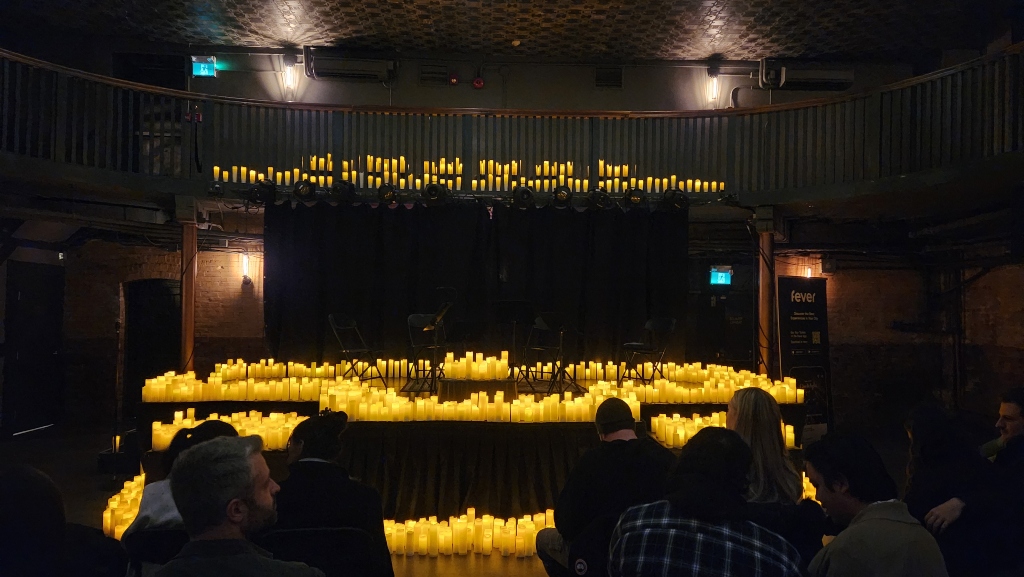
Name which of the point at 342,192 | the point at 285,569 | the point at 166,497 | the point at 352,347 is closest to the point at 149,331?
the point at 352,347

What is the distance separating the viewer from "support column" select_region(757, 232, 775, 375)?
7.60 m

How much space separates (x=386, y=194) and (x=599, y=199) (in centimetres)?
258

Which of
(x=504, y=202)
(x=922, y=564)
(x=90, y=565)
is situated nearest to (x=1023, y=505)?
(x=922, y=564)

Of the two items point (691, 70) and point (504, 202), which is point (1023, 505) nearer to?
point (504, 202)

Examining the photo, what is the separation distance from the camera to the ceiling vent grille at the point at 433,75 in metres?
9.63

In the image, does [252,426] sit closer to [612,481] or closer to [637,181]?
[612,481]

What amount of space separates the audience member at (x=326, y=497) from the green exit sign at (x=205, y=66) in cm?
896

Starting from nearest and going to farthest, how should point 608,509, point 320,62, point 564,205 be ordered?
point 608,509 < point 564,205 < point 320,62

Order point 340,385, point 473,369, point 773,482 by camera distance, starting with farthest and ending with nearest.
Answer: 1. point 473,369
2. point 340,385
3. point 773,482

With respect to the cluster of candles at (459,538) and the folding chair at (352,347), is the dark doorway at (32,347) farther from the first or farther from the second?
the cluster of candles at (459,538)

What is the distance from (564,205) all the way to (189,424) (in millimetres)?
4753

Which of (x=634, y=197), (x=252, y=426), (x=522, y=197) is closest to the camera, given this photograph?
(x=252, y=426)

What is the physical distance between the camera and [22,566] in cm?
155

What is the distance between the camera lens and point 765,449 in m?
2.21
